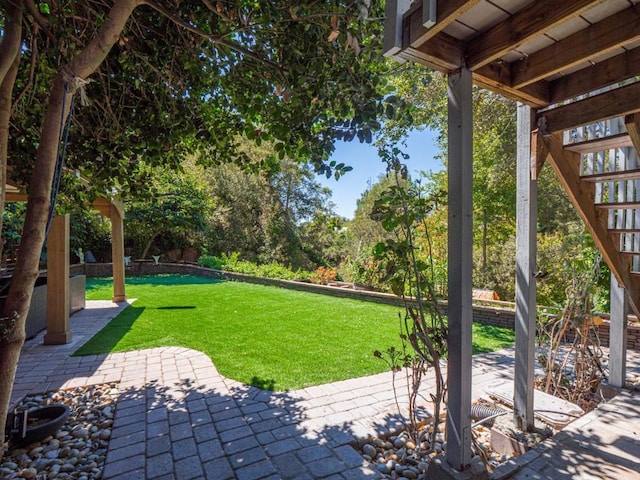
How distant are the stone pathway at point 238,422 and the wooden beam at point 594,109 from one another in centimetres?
213

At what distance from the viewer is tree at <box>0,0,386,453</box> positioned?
→ 2.18 metres

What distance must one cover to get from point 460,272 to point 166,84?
3.09m

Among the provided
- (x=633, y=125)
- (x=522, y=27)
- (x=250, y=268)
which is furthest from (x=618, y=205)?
(x=250, y=268)

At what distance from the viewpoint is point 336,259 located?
1522 cm

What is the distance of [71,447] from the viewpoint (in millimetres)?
2439

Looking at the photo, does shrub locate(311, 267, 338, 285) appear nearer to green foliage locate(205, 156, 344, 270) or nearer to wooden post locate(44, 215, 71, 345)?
green foliage locate(205, 156, 344, 270)

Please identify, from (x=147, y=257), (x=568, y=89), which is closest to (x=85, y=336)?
(x=568, y=89)

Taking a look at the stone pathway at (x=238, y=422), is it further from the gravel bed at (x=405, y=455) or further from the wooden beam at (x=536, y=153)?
the wooden beam at (x=536, y=153)

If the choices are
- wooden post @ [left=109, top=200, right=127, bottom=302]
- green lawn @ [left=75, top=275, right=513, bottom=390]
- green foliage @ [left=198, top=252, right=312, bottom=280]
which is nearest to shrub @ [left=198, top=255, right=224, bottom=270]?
green foliage @ [left=198, top=252, right=312, bottom=280]

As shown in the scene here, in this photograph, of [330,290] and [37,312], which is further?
[330,290]

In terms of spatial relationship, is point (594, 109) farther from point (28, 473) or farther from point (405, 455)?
point (28, 473)

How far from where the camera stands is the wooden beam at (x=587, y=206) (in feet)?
8.02

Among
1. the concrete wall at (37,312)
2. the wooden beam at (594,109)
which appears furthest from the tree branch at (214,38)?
the concrete wall at (37,312)

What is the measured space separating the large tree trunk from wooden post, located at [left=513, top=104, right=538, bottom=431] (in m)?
2.83
